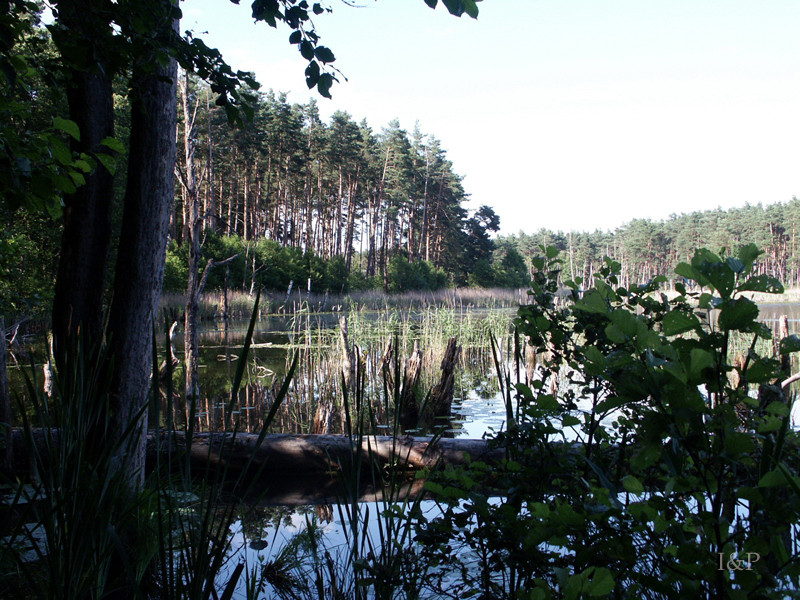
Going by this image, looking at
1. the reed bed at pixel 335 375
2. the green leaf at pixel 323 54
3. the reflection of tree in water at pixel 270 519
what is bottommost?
the reflection of tree in water at pixel 270 519

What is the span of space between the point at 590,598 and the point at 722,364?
1.35 ft

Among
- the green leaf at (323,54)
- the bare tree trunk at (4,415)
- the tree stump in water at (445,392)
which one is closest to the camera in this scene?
the green leaf at (323,54)

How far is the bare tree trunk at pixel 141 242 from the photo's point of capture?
8.04 ft

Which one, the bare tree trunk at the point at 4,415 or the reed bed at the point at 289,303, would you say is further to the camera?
the reed bed at the point at 289,303

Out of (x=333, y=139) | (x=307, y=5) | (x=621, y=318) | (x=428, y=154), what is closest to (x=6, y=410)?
(x=307, y=5)

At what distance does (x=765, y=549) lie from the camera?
2.56ft

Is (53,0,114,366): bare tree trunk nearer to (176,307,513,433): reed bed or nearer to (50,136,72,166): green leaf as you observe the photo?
(50,136,72,166): green leaf

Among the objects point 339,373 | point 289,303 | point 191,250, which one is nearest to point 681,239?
point 289,303

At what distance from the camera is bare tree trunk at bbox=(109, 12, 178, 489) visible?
2.45 metres

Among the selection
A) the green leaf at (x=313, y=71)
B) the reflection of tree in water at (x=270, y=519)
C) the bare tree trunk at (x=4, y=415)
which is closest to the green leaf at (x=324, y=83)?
the green leaf at (x=313, y=71)

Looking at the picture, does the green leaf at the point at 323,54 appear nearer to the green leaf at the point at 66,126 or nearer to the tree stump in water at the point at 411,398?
the green leaf at the point at 66,126

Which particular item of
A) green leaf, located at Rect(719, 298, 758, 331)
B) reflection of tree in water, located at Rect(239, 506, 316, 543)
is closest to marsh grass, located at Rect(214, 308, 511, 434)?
reflection of tree in water, located at Rect(239, 506, 316, 543)

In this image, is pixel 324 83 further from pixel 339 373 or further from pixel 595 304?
pixel 339 373

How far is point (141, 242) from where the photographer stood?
2498mm
